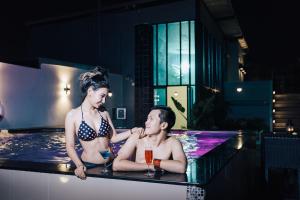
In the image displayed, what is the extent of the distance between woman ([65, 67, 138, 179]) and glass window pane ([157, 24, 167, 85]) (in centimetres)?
1355

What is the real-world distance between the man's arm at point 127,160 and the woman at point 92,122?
0.16 m

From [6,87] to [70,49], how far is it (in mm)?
8916

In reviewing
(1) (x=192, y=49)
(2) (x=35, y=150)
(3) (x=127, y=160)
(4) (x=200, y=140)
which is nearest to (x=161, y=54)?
(1) (x=192, y=49)

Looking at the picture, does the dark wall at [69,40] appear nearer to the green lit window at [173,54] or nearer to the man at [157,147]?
the green lit window at [173,54]

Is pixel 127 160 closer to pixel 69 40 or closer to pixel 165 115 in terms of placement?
pixel 165 115

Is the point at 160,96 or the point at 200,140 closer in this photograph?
the point at 200,140

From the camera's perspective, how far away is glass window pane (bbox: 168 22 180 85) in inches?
661

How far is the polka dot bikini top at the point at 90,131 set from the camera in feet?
10.5

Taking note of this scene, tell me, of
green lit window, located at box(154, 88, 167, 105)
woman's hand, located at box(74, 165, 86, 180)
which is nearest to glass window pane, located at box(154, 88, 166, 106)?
green lit window, located at box(154, 88, 167, 105)

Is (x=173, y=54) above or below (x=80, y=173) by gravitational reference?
above

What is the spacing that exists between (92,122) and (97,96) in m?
0.40

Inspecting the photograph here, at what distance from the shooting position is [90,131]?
3242 mm

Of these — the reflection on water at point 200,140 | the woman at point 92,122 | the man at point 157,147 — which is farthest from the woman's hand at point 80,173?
the reflection on water at point 200,140

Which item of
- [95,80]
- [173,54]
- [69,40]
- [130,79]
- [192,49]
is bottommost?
[95,80]
